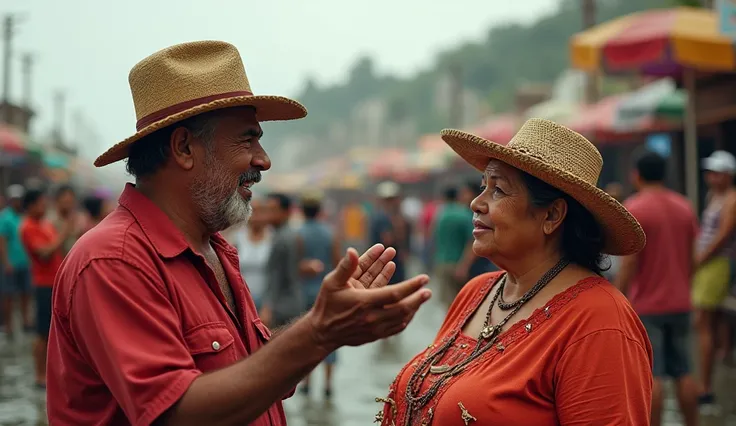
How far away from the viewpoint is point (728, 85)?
12.4 m

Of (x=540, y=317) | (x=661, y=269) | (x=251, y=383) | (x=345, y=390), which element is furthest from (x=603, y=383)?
(x=345, y=390)

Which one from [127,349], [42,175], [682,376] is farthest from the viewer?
[42,175]

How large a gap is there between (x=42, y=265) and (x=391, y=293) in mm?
8415

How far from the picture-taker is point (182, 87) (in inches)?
105

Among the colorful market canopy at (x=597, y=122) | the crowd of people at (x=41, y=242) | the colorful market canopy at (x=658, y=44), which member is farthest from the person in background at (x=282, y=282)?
the colorful market canopy at (x=597, y=122)

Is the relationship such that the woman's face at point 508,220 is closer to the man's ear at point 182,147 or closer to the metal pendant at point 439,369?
the metal pendant at point 439,369

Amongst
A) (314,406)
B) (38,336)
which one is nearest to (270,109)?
(314,406)

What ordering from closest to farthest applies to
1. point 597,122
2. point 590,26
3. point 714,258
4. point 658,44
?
point 714,258 → point 658,44 → point 597,122 → point 590,26

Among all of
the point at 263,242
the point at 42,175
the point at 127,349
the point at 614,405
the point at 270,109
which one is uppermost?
the point at 270,109

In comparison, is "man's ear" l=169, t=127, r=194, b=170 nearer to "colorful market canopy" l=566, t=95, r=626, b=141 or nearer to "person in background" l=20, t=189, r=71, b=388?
"person in background" l=20, t=189, r=71, b=388

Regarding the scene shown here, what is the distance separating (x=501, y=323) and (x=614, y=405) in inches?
21.1

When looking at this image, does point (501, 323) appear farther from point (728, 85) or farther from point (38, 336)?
point (728, 85)

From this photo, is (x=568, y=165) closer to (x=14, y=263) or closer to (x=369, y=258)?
(x=369, y=258)

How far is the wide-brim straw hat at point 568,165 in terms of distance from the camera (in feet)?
10.1
